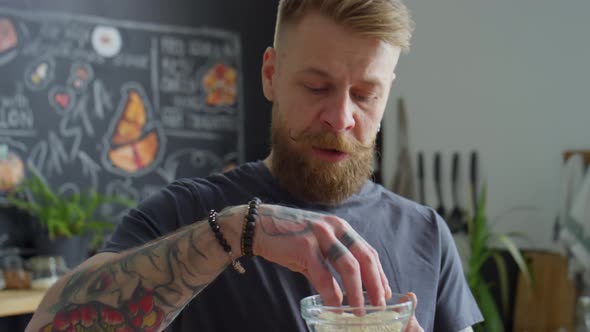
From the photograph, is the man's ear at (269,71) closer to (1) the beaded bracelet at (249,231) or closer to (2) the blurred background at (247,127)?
(1) the beaded bracelet at (249,231)

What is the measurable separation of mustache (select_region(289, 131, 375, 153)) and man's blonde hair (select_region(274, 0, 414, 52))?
18 cm

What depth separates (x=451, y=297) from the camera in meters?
1.31

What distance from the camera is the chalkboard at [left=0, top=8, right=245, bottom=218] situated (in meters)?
2.95

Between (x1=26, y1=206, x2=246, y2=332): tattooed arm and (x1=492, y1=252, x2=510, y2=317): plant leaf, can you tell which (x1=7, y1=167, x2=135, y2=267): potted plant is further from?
(x1=26, y1=206, x2=246, y2=332): tattooed arm

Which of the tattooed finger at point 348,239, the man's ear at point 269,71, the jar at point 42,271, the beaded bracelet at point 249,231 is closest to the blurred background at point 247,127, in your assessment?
the jar at point 42,271

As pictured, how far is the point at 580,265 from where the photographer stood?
8.61 feet

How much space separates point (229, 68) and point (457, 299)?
2499 millimetres

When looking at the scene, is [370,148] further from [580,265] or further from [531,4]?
[531,4]

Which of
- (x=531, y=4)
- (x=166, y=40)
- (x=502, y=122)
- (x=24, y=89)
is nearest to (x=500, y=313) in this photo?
(x=502, y=122)

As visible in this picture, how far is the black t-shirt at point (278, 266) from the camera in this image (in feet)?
3.84

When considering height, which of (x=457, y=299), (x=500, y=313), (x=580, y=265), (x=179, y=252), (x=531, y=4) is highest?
(x=531, y=4)

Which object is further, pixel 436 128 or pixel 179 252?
pixel 436 128

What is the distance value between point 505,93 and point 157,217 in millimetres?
2232

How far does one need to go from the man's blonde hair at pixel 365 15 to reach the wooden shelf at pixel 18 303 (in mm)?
1489
